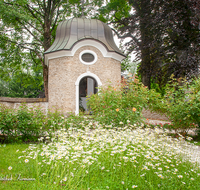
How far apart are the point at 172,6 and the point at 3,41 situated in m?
13.0

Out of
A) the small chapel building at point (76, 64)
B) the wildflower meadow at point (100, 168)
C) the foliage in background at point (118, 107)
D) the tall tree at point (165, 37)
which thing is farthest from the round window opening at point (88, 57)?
the wildflower meadow at point (100, 168)

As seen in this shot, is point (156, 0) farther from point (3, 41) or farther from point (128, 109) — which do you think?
point (3, 41)

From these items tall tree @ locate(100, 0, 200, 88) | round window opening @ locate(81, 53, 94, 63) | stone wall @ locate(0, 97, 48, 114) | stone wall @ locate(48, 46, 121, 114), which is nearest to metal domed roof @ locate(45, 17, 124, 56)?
stone wall @ locate(48, 46, 121, 114)

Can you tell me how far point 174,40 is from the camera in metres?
11.2

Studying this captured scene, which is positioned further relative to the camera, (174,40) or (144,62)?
(144,62)

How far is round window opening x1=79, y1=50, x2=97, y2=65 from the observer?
1100 cm

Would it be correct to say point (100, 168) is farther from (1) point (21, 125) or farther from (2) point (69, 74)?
(2) point (69, 74)

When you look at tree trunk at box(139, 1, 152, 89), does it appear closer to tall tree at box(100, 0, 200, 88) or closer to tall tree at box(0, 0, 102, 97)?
tall tree at box(100, 0, 200, 88)

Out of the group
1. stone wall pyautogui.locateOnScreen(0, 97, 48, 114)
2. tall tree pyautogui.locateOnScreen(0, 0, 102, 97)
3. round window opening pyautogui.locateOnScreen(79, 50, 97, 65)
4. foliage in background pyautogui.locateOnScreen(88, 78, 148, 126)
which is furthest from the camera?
tall tree pyautogui.locateOnScreen(0, 0, 102, 97)

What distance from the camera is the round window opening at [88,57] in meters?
11.0

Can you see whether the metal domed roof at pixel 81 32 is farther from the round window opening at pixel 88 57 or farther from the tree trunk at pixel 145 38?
the tree trunk at pixel 145 38

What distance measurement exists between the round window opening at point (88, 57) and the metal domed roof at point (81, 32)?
3.08 ft

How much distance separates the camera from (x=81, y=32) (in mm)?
11758

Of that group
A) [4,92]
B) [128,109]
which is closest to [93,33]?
[128,109]
